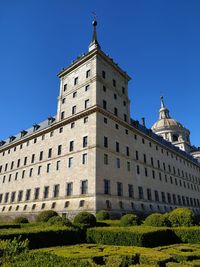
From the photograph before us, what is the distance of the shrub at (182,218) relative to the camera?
60.0ft

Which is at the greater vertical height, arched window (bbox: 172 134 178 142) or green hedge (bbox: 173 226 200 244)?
arched window (bbox: 172 134 178 142)

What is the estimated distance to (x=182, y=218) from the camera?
18.7 meters

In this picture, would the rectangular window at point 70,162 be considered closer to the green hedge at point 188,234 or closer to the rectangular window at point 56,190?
the rectangular window at point 56,190

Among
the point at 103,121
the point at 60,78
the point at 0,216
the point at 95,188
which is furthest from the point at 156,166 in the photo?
the point at 0,216

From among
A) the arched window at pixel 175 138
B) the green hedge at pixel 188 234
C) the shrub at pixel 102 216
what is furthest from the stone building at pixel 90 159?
the arched window at pixel 175 138

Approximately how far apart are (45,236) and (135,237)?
608cm

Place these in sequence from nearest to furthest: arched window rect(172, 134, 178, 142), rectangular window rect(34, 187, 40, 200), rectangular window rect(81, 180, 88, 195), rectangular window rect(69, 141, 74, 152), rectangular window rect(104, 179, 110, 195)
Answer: rectangular window rect(81, 180, 88, 195)
rectangular window rect(104, 179, 110, 195)
rectangular window rect(69, 141, 74, 152)
rectangular window rect(34, 187, 40, 200)
arched window rect(172, 134, 178, 142)

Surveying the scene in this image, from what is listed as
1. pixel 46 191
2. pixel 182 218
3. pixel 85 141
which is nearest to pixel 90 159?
pixel 85 141

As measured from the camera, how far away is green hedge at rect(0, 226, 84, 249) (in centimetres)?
1358

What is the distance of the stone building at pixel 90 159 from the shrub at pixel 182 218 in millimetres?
11813

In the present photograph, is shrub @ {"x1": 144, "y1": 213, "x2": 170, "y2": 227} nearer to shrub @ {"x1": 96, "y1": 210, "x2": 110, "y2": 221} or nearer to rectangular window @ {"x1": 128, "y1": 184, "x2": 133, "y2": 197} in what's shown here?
shrub @ {"x1": 96, "y1": 210, "x2": 110, "y2": 221}

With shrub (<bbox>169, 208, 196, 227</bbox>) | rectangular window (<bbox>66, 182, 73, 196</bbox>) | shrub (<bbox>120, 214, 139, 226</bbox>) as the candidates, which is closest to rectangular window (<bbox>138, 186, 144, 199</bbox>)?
rectangular window (<bbox>66, 182, 73, 196</bbox>)

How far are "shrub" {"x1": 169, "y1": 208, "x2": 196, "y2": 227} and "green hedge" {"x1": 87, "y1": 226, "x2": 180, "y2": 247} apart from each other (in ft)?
11.0

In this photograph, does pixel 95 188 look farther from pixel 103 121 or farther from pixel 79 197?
pixel 103 121
